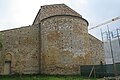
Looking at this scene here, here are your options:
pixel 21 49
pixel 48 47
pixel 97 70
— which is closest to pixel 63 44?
pixel 48 47

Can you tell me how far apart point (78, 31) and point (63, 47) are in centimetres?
263

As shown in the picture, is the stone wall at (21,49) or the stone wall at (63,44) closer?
the stone wall at (63,44)

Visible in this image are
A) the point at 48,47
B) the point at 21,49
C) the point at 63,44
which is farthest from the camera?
the point at 21,49

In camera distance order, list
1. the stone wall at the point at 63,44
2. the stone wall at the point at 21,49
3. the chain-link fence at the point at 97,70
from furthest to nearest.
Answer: the stone wall at the point at 21,49 → the stone wall at the point at 63,44 → the chain-link fence at the point at 97,70

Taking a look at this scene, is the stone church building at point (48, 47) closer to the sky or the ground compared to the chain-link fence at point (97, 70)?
closer to the sky

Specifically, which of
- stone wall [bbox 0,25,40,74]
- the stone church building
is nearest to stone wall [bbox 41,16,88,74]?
the stone church building

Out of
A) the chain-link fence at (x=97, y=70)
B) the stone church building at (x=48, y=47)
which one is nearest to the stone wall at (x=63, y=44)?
the stone church building at (x=48, y=47)

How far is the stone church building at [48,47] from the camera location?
19.8m

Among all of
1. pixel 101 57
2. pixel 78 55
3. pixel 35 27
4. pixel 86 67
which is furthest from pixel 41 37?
pixel 101 57

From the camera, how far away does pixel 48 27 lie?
69.3 feet

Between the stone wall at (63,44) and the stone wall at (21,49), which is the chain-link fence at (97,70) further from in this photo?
the stone wall at (21,49)

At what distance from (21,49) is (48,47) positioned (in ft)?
10.2

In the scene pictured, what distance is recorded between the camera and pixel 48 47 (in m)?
20.4

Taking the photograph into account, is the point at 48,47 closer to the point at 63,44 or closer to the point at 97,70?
the point at 63,44
